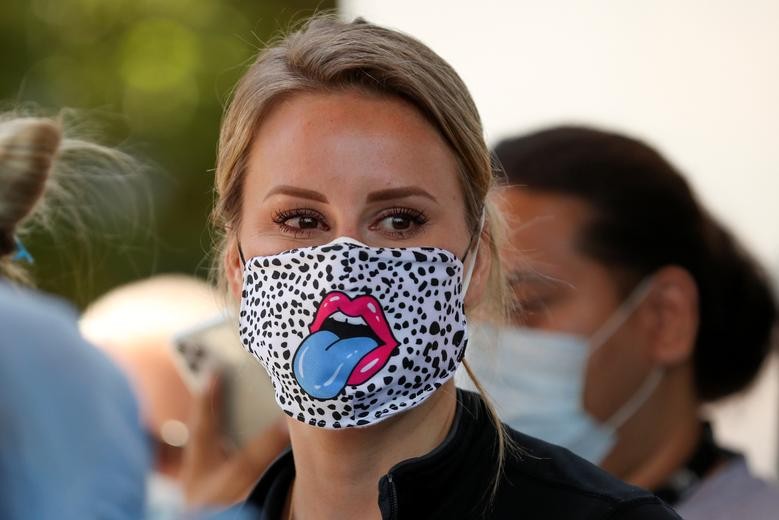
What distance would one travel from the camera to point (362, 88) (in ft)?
7.91

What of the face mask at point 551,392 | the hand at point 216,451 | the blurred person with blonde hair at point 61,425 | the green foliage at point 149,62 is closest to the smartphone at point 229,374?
the hand at point 216,451

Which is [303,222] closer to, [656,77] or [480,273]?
[480,273]

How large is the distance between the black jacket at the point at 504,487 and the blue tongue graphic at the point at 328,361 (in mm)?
191

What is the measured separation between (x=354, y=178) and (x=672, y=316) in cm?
178

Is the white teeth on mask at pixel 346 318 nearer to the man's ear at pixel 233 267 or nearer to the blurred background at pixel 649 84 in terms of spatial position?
the man's ear at pixel 233 267

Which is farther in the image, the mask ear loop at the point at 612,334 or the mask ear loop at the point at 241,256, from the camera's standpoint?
the mask ear loop at the point at 612,334

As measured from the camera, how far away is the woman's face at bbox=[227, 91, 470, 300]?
2334 millimetres

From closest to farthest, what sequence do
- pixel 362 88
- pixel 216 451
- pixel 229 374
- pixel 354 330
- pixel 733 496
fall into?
pixel 354 330, pixel 362 88, pixel 733 496, pixel 229 374, pixel 216 451

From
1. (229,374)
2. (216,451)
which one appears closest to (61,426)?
(229,374)

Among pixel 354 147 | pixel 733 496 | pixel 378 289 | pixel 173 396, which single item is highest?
pixel 354 147

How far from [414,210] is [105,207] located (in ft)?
4.15

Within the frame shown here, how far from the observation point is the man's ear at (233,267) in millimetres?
2578

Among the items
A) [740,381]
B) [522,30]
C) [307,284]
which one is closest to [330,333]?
[307,284]

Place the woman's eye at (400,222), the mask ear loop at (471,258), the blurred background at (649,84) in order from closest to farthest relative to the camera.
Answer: the woman's eye at (400,222), the mask ear loop at (471,258), the blurred background at (649,84)
